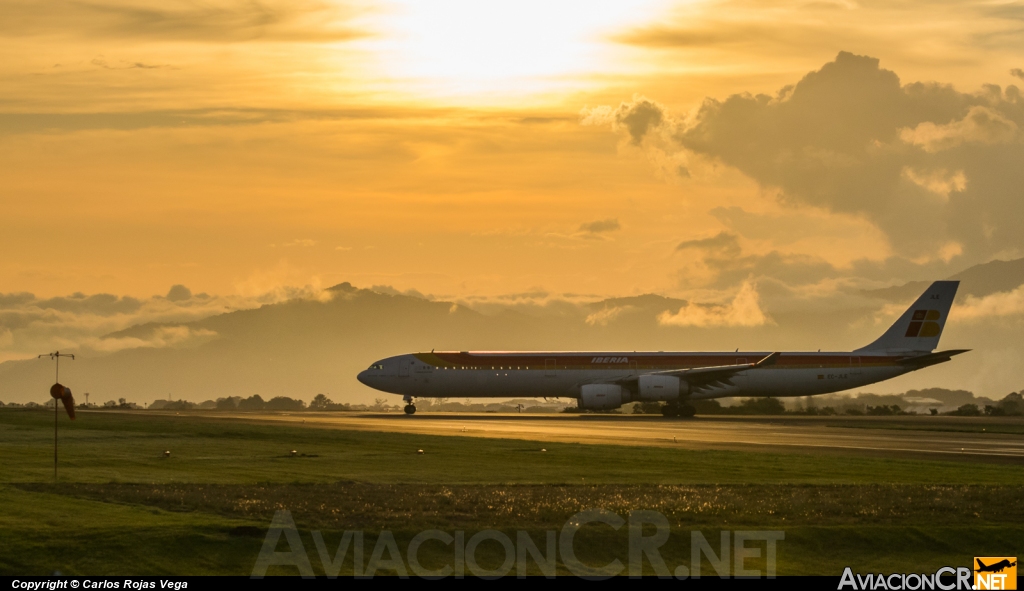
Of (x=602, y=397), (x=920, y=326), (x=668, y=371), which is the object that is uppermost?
(x=920, y=326)

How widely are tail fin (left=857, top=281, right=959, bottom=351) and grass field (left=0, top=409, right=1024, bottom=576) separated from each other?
153ft

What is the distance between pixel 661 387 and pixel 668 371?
2.98m

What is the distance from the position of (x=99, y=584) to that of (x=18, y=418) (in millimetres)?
50996

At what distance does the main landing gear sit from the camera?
7625 cm

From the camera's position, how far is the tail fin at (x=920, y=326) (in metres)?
79.0

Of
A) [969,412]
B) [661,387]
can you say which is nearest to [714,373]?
[661,387]

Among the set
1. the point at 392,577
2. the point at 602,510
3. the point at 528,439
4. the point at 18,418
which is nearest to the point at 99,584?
the point at 392,577

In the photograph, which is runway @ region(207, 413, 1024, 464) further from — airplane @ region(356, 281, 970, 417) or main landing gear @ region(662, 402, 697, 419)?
main landing gear @ region(662, 402, 697, 419)

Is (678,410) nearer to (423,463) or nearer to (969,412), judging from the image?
(969,412)

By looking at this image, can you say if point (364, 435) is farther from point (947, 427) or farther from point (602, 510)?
point (947, 427)

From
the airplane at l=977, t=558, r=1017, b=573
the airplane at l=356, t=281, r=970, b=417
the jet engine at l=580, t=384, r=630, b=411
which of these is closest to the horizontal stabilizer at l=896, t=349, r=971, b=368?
the airplane at l=356, t=281, r=970, b=417

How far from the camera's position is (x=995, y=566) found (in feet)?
57.6

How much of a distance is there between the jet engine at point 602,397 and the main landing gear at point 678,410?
3.13 meters

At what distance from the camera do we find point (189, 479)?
25406mm
